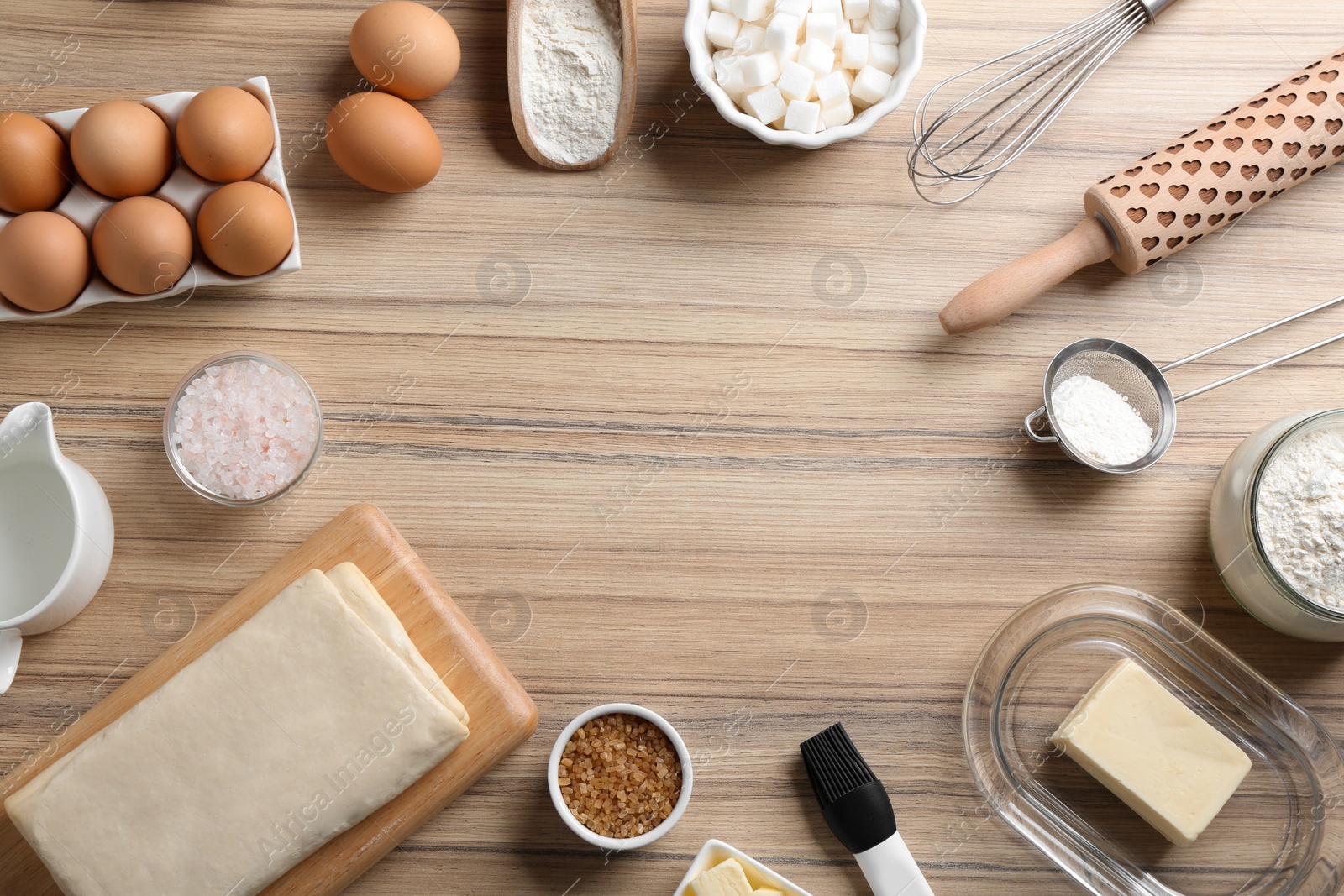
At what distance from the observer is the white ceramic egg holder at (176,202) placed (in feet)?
3.14

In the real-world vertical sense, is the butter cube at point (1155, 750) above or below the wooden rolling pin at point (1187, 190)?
below

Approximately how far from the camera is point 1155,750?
96 cm

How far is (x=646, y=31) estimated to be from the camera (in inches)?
42.5

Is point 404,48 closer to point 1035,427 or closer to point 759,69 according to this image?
point 759,69

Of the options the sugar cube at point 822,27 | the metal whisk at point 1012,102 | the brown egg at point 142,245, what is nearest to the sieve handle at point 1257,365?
the metal whisk at point 1012,102

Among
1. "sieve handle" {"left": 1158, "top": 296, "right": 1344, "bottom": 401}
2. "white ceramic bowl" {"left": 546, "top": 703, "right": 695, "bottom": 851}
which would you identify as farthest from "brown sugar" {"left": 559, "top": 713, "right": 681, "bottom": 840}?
"sieve handle" {"left": 1158, "top": 296, "right": 1344, "bottom": 401}

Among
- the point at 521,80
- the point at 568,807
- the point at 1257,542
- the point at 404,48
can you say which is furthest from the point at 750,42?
the point at 568,807

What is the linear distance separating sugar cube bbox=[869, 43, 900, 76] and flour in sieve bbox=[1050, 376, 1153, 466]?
0.45m

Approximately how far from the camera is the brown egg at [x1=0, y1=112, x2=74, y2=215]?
36.3 inches

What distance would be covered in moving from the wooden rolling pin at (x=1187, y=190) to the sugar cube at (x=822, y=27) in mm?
347

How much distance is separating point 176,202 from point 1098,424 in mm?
1126

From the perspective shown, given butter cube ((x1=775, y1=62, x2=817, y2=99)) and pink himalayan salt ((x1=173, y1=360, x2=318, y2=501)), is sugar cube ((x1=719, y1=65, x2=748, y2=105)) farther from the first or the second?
pink himalayan salt ((x1=173, y1=360, x2=318, y2=501))

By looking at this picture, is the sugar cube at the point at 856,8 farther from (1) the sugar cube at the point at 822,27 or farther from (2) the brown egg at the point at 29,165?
(2) the brown egg at the point at 29,165

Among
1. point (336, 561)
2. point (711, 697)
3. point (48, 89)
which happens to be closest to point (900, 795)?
point (711, 697)
